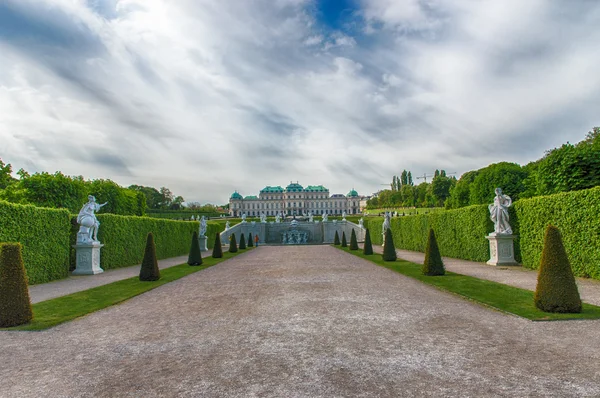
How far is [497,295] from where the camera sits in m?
8.04

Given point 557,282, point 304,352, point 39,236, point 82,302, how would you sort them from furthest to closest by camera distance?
point 39,236 → point 82,302 → point 557,282 → point 304,352

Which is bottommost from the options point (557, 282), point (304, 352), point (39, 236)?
point (304, 352)

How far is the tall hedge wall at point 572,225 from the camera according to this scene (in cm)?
1030

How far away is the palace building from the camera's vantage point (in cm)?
12588

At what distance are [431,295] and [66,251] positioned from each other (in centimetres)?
1201

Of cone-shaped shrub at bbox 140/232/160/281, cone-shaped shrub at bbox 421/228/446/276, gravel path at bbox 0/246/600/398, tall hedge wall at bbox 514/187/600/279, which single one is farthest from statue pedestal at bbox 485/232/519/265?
cone-shaped shrub at bbox 140/232/160/281

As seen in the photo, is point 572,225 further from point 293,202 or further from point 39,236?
point 293,202

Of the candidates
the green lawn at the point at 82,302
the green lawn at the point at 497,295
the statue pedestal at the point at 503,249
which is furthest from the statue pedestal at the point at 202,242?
the statue pedestal at the point at 503,249

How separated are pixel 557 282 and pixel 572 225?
622 centimetres

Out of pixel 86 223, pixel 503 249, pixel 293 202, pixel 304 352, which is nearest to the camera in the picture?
pixel 304 352

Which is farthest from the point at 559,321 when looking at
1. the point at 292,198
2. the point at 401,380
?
the point at 292,198

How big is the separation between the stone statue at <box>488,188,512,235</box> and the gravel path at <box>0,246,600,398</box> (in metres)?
8.02

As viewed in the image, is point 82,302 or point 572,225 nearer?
point 82,302

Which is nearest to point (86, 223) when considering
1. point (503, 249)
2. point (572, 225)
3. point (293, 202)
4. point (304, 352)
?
point (304, 352)
